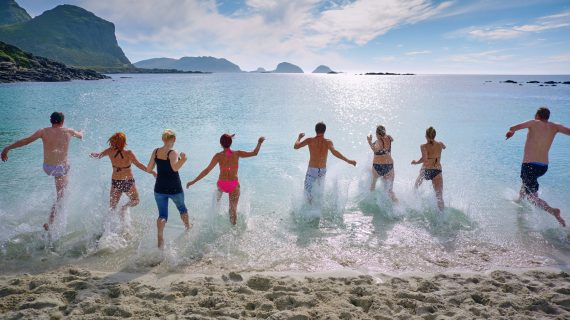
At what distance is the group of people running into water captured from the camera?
6.00 m

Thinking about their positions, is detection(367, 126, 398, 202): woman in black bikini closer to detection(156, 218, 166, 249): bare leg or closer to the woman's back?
the woman's back

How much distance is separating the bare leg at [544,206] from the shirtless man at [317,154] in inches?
158

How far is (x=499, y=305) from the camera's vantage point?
4480mm

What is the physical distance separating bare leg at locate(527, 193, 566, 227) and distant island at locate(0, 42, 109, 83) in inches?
2516

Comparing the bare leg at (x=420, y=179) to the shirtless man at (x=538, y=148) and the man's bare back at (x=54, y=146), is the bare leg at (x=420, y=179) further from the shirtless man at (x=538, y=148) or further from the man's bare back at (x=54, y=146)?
the man's bare back at (x=54, y=146)

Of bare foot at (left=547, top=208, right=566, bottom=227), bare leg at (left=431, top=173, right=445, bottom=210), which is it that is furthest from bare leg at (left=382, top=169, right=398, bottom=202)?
bare foot at (left=547, top=208, right=566, bottom=227)

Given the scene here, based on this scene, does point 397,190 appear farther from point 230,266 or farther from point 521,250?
point 230,266

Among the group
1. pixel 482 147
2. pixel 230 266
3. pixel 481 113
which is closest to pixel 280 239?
pixel 230 266

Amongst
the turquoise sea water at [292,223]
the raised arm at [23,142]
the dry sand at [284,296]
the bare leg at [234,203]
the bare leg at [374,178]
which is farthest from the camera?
the bare leg at [374,178]

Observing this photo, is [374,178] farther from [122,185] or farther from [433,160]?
[122,185]

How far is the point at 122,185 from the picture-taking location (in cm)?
668

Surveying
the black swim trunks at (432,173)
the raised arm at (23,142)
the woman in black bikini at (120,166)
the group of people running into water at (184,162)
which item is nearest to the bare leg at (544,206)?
the group of people running into water at (184,162)

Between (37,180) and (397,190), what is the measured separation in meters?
10.9

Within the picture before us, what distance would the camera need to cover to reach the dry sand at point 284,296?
4.21 metres
